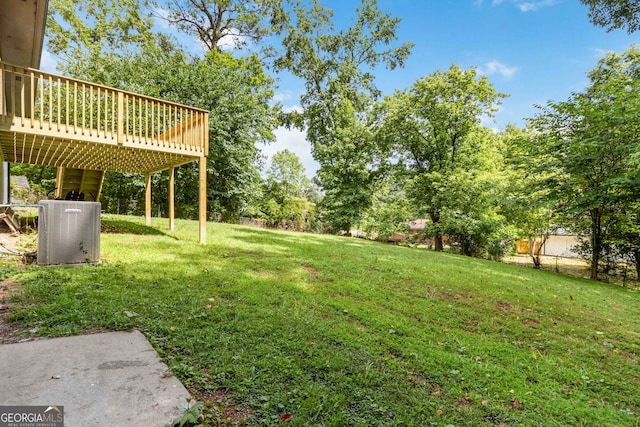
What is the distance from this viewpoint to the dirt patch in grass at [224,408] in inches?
64.1

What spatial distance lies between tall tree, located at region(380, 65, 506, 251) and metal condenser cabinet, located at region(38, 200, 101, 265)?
43.8 feet

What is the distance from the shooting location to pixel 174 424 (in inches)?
56.5

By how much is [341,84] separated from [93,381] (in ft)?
68.4

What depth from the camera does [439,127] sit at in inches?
585

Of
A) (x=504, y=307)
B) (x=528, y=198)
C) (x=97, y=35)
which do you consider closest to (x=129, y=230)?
(x=504, y=307)

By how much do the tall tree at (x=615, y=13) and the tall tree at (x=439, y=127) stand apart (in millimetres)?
7766

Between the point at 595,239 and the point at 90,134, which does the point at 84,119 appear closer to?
the point at 90,134

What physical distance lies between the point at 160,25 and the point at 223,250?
61.1 ft

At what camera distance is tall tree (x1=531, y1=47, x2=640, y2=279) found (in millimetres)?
8487

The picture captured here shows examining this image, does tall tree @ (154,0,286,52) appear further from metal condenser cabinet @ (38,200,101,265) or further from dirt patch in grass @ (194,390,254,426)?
dirt patch in grass @ (194,390,254,426)

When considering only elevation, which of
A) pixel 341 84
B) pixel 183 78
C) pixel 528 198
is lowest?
pixel 528 198

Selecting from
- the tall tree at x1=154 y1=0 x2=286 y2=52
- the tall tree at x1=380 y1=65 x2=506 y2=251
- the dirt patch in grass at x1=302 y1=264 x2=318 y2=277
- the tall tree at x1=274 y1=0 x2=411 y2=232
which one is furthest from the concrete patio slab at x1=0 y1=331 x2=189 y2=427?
the tall tree at x1=154 y1=0 x2=286 y2=52

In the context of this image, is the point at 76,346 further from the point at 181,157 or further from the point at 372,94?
the point at 372,94

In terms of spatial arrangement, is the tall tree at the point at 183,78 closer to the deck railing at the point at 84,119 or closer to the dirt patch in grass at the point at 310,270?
the deck railing at the point at 84,119
